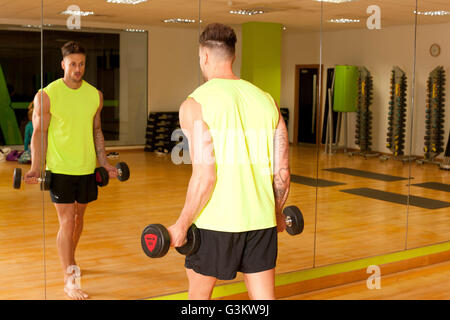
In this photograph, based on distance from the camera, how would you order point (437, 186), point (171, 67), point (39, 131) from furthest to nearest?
point (437, 186), point (171, 67), point (39, 131)

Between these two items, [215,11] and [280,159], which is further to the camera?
[215,11]

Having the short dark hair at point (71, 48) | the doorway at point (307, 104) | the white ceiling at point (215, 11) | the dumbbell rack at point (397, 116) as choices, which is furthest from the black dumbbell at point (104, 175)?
the dumbbell rack at point (397, 116)

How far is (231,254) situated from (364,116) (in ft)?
11.2

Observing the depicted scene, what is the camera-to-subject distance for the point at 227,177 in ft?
7.27

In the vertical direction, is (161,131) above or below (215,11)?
below

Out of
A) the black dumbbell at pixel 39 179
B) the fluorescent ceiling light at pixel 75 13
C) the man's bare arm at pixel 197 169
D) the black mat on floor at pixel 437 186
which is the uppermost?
the fluorescent ceiling light at pixel 75 13

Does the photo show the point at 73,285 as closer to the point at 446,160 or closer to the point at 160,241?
the point at 160,241

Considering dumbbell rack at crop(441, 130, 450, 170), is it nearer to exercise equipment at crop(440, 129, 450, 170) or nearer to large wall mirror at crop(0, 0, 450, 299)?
exercise equipment at crop(440, 129, 450, 170)

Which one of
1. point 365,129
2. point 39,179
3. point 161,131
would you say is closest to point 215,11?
point 161,131

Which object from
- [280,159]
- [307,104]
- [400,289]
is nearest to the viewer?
[280,159]

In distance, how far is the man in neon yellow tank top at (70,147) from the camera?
119 inches

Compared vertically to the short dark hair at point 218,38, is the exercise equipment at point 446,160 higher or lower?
lower

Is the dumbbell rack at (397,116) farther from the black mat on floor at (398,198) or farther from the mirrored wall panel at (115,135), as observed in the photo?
the mirrored wall panel at (115,135)

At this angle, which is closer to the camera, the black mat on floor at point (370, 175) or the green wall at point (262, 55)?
the green wall at point (262, 55)
